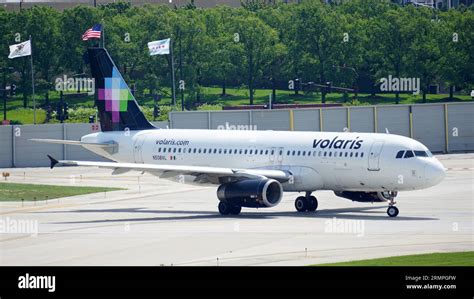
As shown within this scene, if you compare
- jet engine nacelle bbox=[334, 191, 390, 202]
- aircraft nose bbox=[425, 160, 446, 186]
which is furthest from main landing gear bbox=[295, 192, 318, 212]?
aircraft nose bbox=[425, 160, 446, 186]

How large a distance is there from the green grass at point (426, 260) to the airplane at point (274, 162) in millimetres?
14454

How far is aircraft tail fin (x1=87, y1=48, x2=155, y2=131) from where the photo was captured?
65500mm

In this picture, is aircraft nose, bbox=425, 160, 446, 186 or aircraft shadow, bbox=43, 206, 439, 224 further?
aircraft shadow, bbox=43, 206, 439, 224

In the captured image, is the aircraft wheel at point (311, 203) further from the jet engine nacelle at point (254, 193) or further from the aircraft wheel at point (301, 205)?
the jet engine nacelle at point (254, 193)

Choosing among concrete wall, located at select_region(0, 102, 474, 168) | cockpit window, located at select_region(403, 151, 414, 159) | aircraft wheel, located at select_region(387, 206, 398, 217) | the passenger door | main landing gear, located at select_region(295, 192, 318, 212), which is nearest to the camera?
cockpit window, located at select_region(403, 151, 414, 159)

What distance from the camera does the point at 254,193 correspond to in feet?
178

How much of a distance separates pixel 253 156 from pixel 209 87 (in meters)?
109

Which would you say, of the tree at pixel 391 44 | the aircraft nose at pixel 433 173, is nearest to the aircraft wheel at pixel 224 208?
the aircraft nose at pixel 433 173

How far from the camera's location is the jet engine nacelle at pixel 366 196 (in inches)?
2236

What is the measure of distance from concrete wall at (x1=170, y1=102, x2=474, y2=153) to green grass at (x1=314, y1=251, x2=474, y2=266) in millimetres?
61067

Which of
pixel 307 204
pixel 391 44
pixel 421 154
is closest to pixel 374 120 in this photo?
pixel 307 204

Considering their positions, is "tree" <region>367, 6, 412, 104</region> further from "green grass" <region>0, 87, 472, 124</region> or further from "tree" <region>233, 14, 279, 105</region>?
"tree" <region>233, 14, 279, 105</region>

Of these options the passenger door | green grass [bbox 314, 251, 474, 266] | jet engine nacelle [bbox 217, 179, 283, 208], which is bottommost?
green grass [bbox 314, 251, 474, 266]
